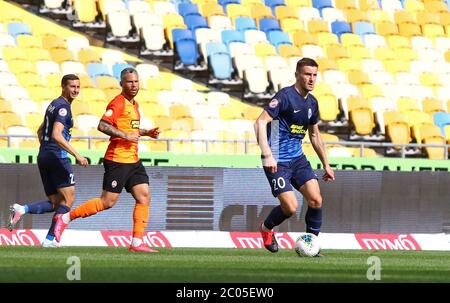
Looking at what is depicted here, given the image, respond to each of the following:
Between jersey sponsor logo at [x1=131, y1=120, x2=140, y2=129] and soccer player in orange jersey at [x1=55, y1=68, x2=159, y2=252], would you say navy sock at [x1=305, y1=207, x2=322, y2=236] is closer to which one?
soccer player in orange jersey at [x1=55, y1=68, x2=159, y2=252]

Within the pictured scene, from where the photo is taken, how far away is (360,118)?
28.1m

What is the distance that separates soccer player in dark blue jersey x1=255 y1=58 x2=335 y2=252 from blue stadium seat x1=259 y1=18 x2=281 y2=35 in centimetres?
1535

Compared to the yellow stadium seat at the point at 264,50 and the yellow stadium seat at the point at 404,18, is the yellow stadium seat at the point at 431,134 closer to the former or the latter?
the yellow stadium seat at the point at 264,50

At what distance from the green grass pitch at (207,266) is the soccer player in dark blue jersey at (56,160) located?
587 mm

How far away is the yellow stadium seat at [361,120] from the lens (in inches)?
1107

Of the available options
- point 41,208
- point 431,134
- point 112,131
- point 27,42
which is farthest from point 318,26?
point 112,131

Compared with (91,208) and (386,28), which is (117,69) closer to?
(386,28)

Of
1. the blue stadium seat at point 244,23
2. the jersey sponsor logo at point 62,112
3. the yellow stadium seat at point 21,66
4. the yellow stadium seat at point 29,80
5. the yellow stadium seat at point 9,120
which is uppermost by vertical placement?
the blue stadium seat at point 244,23

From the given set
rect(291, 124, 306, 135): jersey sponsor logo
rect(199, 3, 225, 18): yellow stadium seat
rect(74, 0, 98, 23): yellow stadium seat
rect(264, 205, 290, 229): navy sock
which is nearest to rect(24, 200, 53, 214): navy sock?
rect(264, 205, 290, 229): navy sock

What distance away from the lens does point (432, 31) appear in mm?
33969

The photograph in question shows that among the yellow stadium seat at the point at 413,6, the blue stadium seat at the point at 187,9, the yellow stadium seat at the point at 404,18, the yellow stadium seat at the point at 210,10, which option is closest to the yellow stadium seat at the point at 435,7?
the yellow stadium seat at the point at 413,6

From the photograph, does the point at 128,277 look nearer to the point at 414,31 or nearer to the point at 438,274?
the point at 438,274

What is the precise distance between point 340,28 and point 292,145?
17089 mm

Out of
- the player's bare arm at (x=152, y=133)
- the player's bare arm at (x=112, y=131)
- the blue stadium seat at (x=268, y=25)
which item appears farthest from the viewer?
the blue stadium seat at (x=268, y=25)
